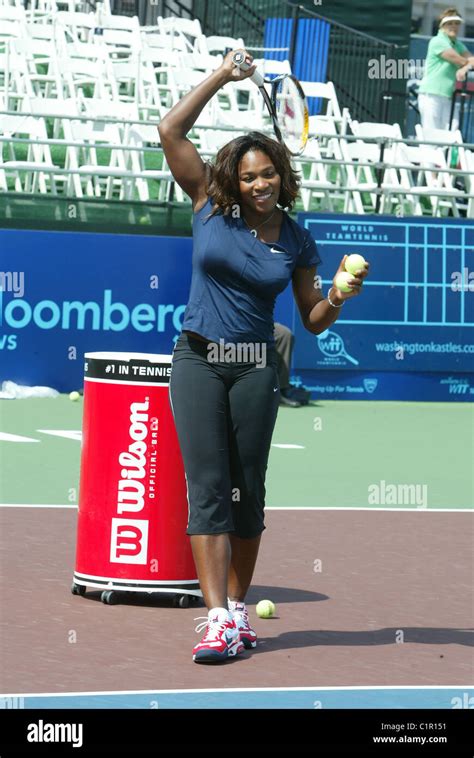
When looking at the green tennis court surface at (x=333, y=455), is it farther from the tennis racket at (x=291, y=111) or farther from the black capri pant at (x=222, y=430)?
the black capri pant at (x=222, y=430)

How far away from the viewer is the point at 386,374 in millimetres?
16953

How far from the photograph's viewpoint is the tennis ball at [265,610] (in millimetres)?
6930

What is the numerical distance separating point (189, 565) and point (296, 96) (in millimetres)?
2263

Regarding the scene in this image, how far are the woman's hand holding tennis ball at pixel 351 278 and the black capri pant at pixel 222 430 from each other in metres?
0.40

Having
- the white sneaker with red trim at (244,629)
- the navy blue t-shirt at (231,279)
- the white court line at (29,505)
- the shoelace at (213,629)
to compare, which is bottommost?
the white court line at (29,505)

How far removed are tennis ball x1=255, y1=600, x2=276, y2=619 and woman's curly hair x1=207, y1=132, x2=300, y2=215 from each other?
1.84 metres

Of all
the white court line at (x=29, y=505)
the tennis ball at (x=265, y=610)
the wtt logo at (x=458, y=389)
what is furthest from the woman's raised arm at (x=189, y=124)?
the wtt logo at (x=458, y=389)

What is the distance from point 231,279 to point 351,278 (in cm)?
48

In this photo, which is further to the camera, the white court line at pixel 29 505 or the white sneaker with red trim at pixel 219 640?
the white court line at pixel 29 505

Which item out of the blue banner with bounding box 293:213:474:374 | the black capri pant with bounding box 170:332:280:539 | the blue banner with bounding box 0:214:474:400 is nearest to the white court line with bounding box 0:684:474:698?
the black capri pant with bounding box 170:332:280:539

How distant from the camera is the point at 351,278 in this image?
6074mm

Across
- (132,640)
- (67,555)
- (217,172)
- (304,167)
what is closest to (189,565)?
(132,640)

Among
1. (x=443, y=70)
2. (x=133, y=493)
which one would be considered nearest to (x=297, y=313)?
(x=443, y=70)

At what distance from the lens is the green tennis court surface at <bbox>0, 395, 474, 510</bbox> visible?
34.8 ft
